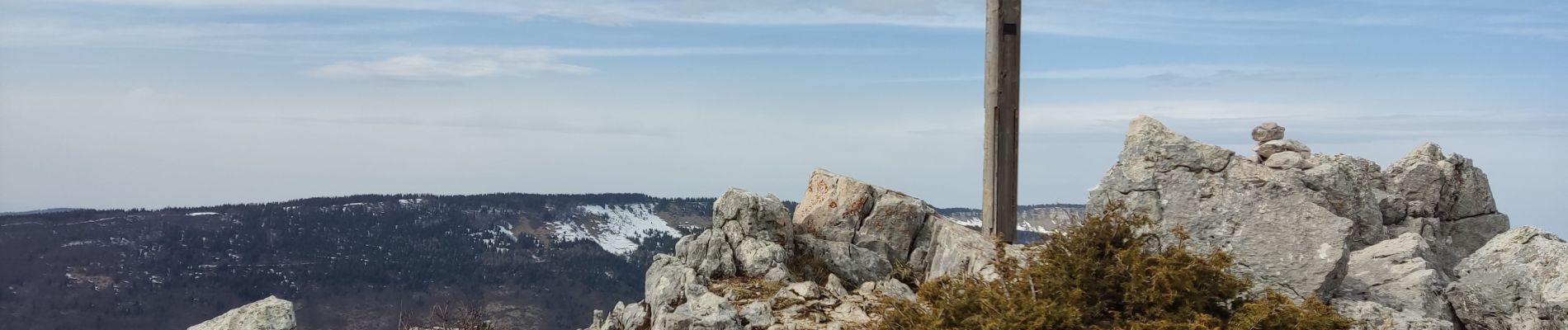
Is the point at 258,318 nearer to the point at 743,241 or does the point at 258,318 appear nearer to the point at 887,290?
the point at 887,290

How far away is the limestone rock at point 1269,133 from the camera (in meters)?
16.1

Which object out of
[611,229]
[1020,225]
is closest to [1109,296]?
[1020,225]

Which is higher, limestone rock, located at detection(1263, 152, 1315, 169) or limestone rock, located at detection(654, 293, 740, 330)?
limestone rock, located at detection(1263, 152, 1315, 169)

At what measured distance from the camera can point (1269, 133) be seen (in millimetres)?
16125

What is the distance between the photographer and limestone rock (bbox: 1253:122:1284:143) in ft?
52.8

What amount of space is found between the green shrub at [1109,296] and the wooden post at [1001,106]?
479 cm

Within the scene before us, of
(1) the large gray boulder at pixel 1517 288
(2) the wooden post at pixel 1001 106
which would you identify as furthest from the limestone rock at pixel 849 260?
(1) the large gray boulder at pixel 1517 288

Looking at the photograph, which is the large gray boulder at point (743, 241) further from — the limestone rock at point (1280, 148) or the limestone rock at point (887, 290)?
the limestone rock at point (1280, 148)

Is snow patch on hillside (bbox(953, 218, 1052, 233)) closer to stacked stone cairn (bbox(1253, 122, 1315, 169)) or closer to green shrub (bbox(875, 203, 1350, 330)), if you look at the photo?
green shrub (bbox(875, 203, 1350, 330))

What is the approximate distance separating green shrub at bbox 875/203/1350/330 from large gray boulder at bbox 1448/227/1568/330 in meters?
4.66

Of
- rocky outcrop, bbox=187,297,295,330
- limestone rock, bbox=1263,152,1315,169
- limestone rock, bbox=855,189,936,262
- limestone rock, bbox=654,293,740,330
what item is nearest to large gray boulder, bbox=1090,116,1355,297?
limestone rock, bbox=1263,152,1315,169

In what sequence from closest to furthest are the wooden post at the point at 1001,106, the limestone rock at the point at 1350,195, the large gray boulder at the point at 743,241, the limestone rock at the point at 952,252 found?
the limestone rock at the point at 952,252 < the limestone rock at the point at 1350,195 < the wooden post at the point at 1001,106 < the large gray boulder at the point at 743,241

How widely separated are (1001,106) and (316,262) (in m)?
160

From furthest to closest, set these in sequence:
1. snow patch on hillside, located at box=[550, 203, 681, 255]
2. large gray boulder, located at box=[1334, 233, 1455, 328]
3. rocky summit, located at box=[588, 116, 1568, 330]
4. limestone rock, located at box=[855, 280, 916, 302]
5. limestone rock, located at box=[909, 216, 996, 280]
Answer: snow patch on hillside, located at box=[550, 203, 681, 255] → limestone rock, located at box=[909, 216, 996, 280] → limestone rock, located at box=[855, 280, 916, 302] → rocky summit, located at box=[588, 116, 1568, 330] → large gray boulder, located at box=[1334, 233, 1455, 328]
